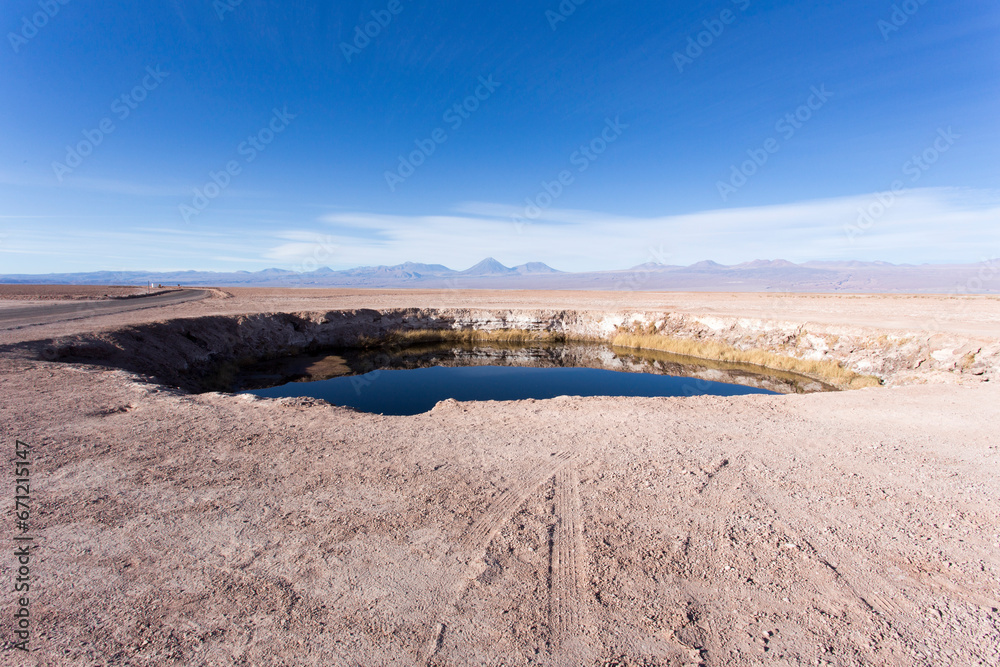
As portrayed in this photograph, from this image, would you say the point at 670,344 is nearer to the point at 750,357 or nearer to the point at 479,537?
the point at 750,357

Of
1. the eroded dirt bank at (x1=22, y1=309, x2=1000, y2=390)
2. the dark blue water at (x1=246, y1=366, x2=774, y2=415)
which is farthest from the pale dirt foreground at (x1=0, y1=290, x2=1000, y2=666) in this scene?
the eroded dirt bank at (x1=22, y1=309, x2=1000, y2=390)

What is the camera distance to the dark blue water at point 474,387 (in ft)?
41.9

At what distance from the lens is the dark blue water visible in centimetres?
1277

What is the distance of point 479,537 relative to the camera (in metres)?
4.26

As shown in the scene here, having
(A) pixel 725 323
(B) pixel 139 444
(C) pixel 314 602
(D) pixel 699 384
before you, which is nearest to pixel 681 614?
(C) pixel 314 602

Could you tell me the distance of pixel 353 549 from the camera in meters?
4.03

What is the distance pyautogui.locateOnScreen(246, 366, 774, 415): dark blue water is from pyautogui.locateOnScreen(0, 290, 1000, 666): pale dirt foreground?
5.19m

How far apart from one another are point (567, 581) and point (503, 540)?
80cm

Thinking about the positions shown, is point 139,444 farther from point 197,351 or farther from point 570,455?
point 197,351

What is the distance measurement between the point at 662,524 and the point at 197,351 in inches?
733

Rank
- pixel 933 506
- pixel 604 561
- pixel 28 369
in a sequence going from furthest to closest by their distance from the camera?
1. pixel 28 369
2. pixel 933 506
3. pixel 604 561

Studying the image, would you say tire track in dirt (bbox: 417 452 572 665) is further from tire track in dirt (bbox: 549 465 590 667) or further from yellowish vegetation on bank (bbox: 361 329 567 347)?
yellowish vegetation on bank (bbox: 361 329 567 347)

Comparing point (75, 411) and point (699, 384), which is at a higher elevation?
point (75, 411)

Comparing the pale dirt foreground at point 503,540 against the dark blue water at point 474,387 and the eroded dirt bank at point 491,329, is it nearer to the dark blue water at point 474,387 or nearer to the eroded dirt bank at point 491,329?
the dark blue water at point 474,387
